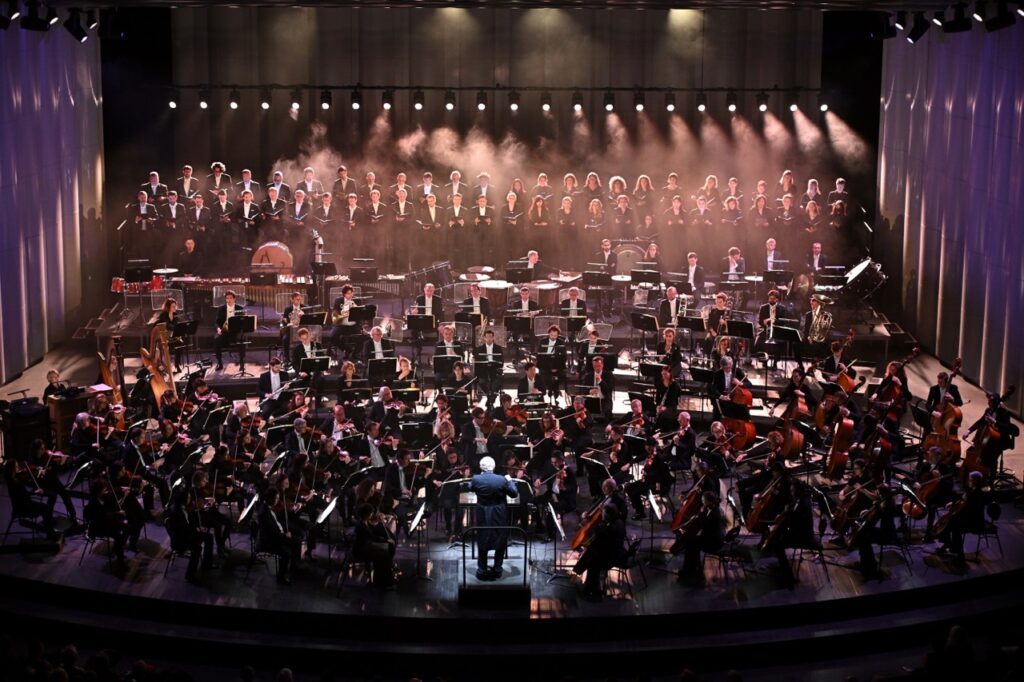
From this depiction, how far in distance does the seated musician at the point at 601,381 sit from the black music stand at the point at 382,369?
7.77 ft

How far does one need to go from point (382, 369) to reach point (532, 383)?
1927 mm

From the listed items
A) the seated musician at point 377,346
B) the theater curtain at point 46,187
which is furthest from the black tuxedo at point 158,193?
the seated musician at point 377,346

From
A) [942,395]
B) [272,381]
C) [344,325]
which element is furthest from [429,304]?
[942,395]

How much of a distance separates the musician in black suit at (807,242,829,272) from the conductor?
10039 mm

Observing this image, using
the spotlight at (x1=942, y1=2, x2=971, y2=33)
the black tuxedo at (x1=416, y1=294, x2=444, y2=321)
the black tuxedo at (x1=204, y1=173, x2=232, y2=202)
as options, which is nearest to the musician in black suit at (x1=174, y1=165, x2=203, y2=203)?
the black tuxedo at (x1=204, y1=173, x2=232, y2=202)

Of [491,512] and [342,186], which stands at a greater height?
[342,186]

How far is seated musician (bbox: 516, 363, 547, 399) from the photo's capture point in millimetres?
16188

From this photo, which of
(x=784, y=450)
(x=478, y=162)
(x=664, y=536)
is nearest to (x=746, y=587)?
(x=664, y=536)

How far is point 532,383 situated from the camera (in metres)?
16.5

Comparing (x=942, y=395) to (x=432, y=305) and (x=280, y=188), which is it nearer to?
(x=432, y=305)

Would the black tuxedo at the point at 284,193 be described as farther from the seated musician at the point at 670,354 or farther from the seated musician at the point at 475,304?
the seated musician at the point at 670,354

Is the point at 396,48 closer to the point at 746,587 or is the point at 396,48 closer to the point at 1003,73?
the point at 1003,73

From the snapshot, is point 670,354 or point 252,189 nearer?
point 670,354

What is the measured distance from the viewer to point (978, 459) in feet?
45.5
